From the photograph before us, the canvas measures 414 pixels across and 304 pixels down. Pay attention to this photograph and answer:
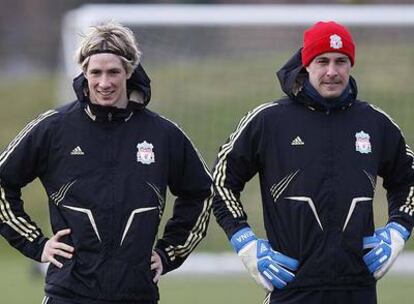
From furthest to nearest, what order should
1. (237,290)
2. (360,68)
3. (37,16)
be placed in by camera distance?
(37,16) → (360,68) → (237,290)

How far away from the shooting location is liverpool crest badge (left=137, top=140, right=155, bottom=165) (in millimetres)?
7316

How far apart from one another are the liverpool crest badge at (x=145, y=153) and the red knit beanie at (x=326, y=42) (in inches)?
37.3

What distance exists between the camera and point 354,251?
750cm

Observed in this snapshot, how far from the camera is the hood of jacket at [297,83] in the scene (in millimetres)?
7625

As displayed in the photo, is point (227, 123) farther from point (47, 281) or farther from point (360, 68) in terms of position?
point (47, 281)

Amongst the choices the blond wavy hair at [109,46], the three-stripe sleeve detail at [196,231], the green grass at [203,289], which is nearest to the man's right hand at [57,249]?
the three-stripe sleeve detail at [196,231]

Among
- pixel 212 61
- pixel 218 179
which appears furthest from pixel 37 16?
pixel 218 179

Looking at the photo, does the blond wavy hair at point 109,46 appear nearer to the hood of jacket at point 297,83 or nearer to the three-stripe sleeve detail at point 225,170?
the three-stripe sleeve detail at point 225,170

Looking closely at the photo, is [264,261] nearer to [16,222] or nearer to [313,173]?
[313,173]

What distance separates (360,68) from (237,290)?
2521 mm

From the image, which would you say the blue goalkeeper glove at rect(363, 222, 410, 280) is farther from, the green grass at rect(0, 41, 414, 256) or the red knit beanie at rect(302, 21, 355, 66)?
the green grass at rect(0, 41, 414, 256)

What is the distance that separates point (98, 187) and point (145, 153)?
1.00ft

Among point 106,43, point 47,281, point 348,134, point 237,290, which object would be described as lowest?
point 237,290

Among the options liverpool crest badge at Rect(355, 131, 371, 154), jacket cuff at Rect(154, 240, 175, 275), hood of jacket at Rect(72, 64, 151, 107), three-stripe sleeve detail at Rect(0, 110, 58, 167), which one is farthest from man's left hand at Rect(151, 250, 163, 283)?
liverpool crest badge at Rect(355, 131, 371, 154)
